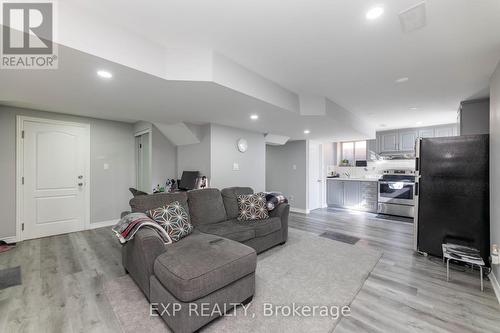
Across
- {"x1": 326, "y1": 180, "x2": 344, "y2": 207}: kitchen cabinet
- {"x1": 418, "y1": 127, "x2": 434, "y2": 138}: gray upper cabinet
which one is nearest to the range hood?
{"x1": 418, "y1": 127, "x2": 434, "y2": 138}: gray upper cabinet

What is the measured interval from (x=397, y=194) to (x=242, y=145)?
425 cm

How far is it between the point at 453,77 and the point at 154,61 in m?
3.50

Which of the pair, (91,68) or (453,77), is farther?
(453,77)

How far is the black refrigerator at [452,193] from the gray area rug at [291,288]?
0.83 m

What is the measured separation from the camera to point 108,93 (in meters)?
2.51

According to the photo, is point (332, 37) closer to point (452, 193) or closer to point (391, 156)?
point (452, 193)

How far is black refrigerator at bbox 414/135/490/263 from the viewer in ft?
8.73

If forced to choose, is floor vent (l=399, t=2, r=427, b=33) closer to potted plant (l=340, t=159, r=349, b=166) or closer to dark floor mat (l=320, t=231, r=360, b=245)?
dark floor mat (l=320, t=231, r=360, b=245)

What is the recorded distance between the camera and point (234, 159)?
4.61 metres

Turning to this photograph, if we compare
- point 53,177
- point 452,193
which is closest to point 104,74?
point 53,177

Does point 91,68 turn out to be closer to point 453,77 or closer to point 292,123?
point 292,123

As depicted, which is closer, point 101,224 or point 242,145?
point 101,224

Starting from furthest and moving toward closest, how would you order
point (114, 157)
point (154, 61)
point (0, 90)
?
point (114, 157) → point (0, 90) → point (154, 61)

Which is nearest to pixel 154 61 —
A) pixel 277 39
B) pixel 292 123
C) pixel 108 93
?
pixel 108 93
